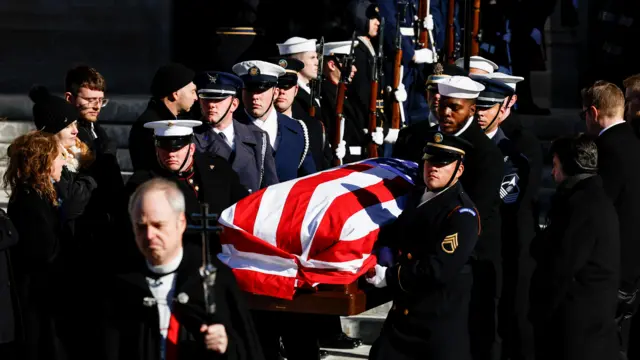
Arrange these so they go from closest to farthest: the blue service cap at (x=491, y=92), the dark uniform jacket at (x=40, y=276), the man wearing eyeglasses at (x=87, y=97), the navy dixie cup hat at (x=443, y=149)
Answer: the navy dixie cup hat at (x=443, y=149) < the dark uniform jacket at (x=40, y=276) < the blue service cap at (x=491, y=92) < the man wearing eyeglasses at (x=87, y=97)

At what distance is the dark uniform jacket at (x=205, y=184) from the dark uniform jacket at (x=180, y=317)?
1505 mm

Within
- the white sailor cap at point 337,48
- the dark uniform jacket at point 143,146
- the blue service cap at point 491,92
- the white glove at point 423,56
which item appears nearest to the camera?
the dark uniform jacket at point 143,146

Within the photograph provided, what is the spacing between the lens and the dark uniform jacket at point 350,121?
9.27 m

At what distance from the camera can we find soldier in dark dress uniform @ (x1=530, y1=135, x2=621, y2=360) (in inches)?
264

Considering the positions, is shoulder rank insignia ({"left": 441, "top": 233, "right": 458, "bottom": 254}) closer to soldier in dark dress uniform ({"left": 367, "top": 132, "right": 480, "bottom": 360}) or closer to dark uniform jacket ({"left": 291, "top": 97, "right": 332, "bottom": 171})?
soldier in dark dress uniform ({"left": 367, "top": 132, "right": 480, "bottom": 360})

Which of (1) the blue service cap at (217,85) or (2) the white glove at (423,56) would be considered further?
(2) the white glove at (423,56)

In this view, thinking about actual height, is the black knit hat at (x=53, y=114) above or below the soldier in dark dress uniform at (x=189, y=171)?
above

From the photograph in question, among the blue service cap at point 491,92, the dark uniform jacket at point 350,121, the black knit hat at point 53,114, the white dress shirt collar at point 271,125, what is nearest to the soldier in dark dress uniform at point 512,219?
the blue service cap at point 491,92

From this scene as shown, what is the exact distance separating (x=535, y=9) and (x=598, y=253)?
16.0 ft

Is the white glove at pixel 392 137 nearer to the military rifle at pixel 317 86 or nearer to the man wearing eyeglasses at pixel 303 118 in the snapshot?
Answer: the military rifle at pixel 317 86

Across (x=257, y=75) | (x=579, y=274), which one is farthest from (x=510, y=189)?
(x=257, y=75)

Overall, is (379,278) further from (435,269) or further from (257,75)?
(257,75)

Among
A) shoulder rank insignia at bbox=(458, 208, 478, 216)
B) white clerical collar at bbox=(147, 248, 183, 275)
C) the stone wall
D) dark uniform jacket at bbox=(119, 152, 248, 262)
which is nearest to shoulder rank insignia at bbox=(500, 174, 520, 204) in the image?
shoulder rank insignia at bbox=(458, 208, 478, 216)

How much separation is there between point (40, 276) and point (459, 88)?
227 centimetres
